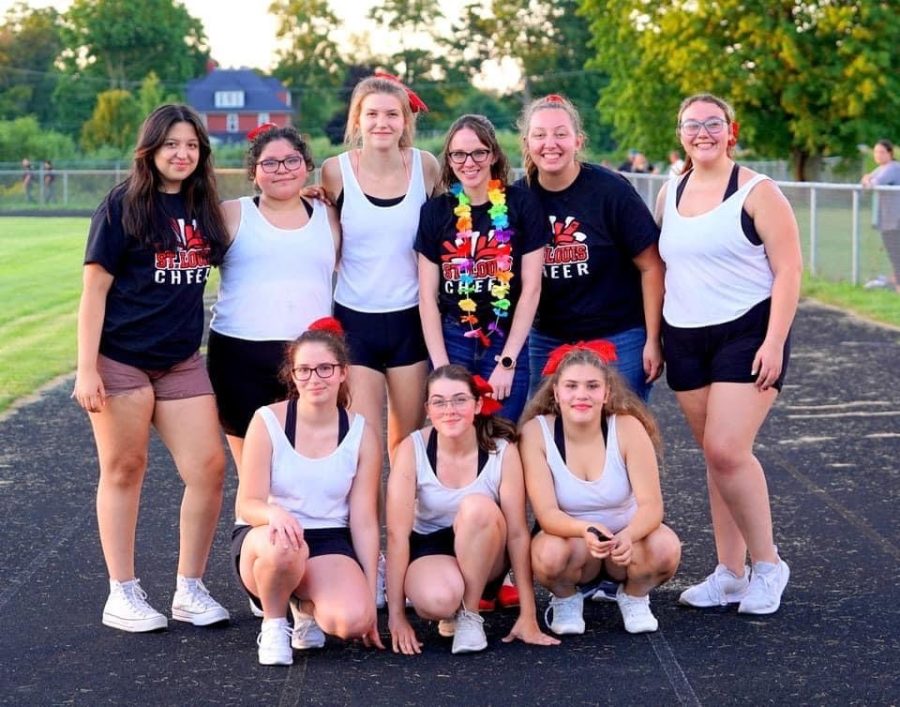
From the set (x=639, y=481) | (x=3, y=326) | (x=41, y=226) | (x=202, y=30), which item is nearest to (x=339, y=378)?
(x=639, y=481)

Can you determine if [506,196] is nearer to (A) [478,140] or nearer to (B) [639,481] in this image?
(A) [478,140]

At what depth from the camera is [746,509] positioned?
225 inches

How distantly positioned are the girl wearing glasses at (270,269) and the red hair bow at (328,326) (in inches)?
7.1

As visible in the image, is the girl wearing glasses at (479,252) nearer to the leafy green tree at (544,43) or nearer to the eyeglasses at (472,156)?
the eyeglasses at (472,156)

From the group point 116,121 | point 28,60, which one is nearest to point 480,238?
point 116,121

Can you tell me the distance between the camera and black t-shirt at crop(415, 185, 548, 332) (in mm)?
5695

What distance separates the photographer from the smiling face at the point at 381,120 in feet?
19.0

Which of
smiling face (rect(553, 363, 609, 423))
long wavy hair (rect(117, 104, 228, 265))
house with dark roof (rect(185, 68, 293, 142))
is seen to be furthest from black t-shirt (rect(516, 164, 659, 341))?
house with dark roof (rect(185, 68, 293, 142))

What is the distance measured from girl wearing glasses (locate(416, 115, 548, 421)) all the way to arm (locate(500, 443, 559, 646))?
390 millimetres

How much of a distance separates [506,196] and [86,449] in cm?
472

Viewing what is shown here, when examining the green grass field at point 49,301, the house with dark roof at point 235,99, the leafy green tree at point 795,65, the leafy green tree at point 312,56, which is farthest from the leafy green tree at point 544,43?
the green grass field at point 49,301

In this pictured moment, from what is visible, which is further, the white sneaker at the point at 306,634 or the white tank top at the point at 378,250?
the white tank top at the point at 378,250

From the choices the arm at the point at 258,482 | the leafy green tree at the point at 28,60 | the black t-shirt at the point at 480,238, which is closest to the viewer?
the arm at the point at 258,482

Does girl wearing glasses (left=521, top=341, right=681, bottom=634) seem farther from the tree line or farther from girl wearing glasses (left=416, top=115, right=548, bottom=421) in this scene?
the tree line
